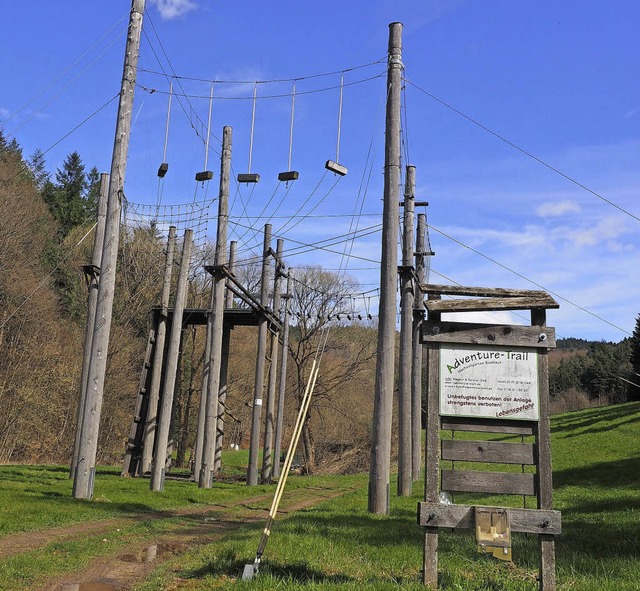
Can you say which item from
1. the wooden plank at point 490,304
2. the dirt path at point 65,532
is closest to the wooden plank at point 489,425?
the wooden plank at point 490,304

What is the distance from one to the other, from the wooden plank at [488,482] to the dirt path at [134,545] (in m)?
3.40

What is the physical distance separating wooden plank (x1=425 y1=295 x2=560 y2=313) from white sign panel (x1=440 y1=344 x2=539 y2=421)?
39 centimetres

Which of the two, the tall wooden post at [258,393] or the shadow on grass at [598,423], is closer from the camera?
the tall wooden post at [258,393]

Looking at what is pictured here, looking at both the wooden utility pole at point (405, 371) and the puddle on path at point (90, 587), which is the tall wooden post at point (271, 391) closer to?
the wooden utility pole at point (405, 371)

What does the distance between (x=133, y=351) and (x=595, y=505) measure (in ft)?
99.2

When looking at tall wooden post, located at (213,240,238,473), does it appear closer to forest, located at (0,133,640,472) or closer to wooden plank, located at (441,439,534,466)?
forest, located at (0,133,640,472)

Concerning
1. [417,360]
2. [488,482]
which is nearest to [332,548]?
[488,482]

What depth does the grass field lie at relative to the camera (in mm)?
6211

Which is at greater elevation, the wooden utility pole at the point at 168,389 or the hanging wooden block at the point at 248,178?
the hanging wooden block at the point at 248,178

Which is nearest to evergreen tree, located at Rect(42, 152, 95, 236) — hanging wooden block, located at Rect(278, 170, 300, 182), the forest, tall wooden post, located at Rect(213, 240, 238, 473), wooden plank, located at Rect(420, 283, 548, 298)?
Result: the forest

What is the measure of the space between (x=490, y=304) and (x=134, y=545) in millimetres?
6103

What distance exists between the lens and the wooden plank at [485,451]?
6203mm

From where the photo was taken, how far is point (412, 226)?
18.3m

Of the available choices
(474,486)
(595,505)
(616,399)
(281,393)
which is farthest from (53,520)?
(616,399)
